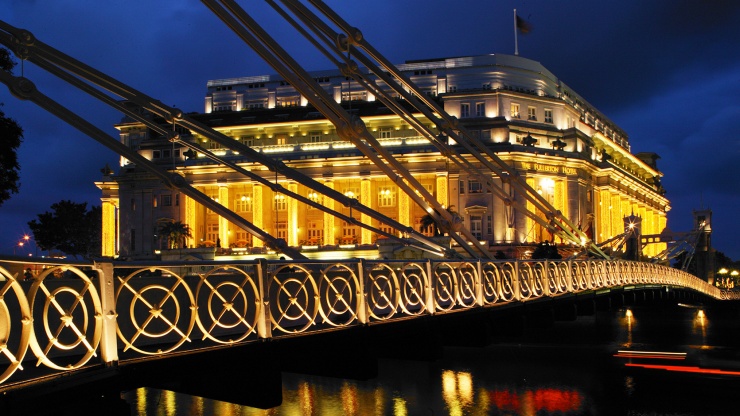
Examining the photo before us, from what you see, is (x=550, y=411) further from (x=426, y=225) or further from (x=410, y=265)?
(x=426, y=225)

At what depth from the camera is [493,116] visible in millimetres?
93750

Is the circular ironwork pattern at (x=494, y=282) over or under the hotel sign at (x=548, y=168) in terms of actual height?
under

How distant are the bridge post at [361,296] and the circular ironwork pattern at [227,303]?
1705 millimetres

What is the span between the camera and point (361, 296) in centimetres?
1273

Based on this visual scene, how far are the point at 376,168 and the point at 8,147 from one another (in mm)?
66120

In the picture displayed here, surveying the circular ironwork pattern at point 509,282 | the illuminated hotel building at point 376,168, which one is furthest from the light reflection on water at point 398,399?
the illuminated hotel building at point 376,168

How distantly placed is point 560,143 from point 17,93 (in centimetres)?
8647

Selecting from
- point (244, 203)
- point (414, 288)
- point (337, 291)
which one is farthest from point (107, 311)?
point (244, 203)

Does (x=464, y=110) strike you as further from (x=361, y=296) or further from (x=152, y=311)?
(x=152, y=311)

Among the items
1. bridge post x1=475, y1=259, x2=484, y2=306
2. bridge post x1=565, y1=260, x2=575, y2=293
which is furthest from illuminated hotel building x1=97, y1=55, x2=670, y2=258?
bridge post x1=475, y1=259, x2=484, y2=306

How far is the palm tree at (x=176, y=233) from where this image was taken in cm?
9169

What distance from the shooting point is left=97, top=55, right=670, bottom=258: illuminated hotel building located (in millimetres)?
91375

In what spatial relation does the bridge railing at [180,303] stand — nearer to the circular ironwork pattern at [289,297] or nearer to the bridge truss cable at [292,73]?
the circular ironwork pattern at [289,297]

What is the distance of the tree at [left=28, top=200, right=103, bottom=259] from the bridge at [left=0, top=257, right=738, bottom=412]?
9142 centimetres
